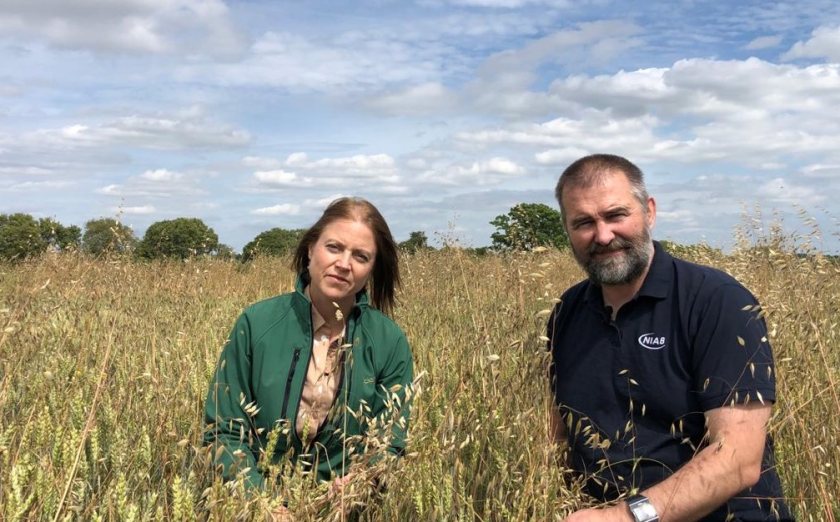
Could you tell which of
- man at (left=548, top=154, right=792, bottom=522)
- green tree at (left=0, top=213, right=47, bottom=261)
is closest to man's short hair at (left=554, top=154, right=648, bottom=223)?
man at (left=548, top=154, right=792, bottom=522)

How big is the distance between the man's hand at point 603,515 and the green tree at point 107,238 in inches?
119

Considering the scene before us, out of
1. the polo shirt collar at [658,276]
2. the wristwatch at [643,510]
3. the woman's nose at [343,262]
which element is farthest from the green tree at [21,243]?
the wristwatch at [643,510]

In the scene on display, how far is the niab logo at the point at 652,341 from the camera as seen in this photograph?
209 centimetres

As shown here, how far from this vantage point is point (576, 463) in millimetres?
2252

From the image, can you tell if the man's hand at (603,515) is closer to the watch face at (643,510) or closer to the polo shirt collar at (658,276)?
the watch face at (643,510)

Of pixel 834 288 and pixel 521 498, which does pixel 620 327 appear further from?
pixel 834 288

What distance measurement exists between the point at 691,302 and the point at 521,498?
0.87m

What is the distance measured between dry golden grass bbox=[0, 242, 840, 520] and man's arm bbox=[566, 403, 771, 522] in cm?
11

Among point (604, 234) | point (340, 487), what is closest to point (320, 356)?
point (340, 487)

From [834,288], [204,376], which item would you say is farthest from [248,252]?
[834,288]

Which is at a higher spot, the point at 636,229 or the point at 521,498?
the point at 636,229

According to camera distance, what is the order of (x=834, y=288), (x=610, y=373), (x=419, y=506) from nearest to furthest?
(x=419, y=506), (x=610, y=373), (x=834, y=288)

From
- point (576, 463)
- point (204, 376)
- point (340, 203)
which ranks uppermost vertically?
point (340, 203)

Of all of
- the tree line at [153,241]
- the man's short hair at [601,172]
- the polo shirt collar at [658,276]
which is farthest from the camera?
the tree line at [153,241]
